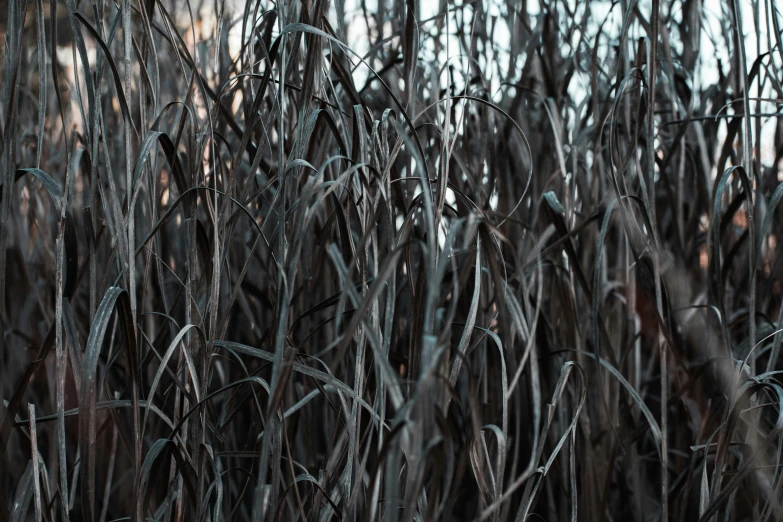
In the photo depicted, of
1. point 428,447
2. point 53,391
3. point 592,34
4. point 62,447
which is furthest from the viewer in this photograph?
point 592,34

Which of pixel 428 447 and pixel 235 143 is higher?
pixel 235 143

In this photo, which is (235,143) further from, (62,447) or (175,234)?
(62,447)

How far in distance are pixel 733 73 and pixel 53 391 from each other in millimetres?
776

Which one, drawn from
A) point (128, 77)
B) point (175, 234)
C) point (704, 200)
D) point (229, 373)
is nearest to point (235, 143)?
point (175, 234)

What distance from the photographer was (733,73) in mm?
767

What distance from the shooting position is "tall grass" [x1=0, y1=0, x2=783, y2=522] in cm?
40

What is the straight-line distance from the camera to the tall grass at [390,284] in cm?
40

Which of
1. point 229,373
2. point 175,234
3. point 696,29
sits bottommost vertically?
point 229,373

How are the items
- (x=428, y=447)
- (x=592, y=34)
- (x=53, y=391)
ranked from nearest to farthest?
(x=428, y=447) → (x=53, y=391) → (x=592, y=34)

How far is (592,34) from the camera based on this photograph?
0.99 metres

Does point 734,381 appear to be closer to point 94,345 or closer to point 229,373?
point 94,345

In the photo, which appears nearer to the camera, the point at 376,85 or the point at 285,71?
the point at 285,71

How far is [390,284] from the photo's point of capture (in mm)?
418

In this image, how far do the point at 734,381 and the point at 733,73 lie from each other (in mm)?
448
